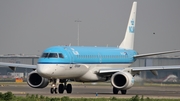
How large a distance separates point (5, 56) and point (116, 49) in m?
88.8

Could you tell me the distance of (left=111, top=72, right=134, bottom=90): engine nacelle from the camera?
193ft

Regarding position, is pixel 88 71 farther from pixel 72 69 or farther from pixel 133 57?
pixel 133 57

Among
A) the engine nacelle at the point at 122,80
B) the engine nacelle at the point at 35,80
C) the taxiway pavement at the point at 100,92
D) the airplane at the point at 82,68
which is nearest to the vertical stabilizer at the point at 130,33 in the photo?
the airplane at the point at 82,68

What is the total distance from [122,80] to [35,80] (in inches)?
343

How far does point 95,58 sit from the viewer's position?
205 ft

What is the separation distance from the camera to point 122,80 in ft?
198

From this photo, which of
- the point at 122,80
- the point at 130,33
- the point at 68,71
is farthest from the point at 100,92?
the point at 130,33

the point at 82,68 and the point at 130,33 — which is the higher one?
the point at 130,33

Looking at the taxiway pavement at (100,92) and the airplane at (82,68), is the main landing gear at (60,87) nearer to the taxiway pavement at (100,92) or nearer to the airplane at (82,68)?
the airplane at (82,68)

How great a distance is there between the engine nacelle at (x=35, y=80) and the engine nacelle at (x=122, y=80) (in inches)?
265

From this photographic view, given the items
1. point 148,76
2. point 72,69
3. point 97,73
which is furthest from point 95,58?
point 148,76

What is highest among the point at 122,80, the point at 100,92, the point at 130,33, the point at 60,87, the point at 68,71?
the point at 130,33

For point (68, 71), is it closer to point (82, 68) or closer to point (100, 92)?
point (82, 68)

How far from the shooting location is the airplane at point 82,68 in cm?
5553
